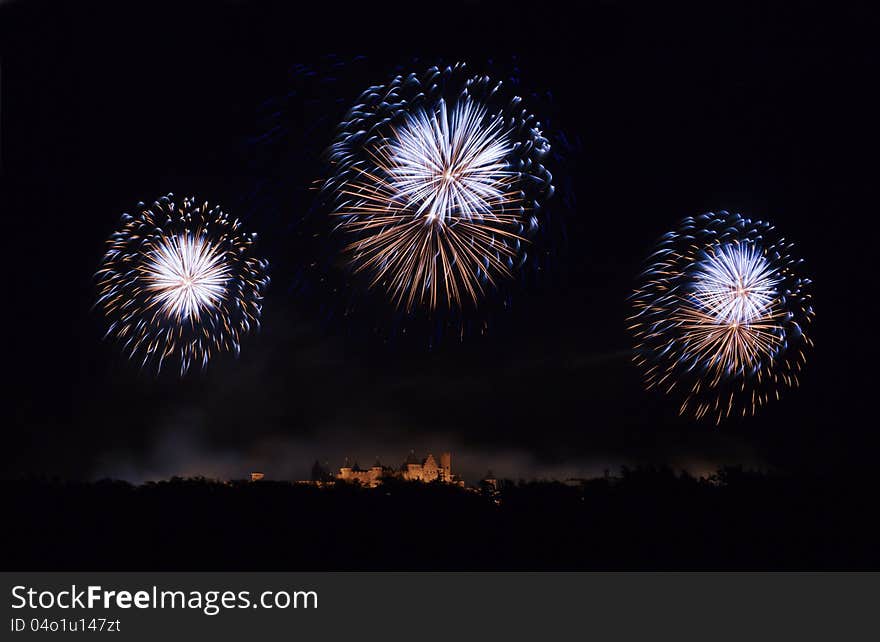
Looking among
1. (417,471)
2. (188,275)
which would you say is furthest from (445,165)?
(417,471)

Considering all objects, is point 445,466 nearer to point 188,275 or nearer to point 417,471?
point 417,471

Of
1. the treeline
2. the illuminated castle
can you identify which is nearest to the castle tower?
the illuminated castle

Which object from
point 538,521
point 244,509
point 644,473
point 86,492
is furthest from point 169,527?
point 644,473

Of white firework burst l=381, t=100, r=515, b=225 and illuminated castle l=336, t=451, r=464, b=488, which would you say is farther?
illuminated castle l=336, t=451, r=464, b=488

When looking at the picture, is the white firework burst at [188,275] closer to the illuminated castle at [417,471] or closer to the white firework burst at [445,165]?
the white firework burst at [445,165]

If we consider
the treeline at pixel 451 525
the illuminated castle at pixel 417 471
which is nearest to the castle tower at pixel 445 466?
the illuminated castle at pixel 417 471

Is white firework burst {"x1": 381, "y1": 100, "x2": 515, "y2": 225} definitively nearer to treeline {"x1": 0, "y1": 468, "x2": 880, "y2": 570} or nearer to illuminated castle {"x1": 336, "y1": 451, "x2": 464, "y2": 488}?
treeline {"x1": 0, "y1": 468, "x2": 880, "y2": 570}

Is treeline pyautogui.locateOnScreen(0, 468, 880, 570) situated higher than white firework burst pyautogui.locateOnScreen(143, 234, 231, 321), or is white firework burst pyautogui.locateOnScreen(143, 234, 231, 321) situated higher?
white firework burst pyautogui.locateOnScreen(143, 234, 231, 321)

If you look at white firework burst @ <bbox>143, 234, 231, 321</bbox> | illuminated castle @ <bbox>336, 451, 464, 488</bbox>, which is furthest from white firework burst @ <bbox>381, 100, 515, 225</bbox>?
illuminated castle @ <bbox>336, 451, 464, 488</bbox>
